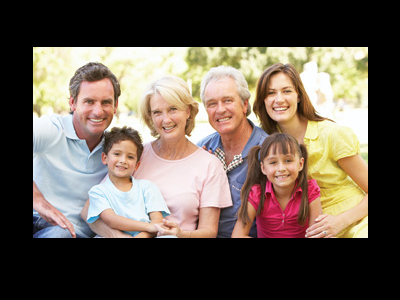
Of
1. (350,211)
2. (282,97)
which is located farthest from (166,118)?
(350,211)

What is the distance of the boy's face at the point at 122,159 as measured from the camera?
3.73 meters

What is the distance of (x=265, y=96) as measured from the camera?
4.04 meters

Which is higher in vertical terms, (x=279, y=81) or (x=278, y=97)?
(x=279, y=81)

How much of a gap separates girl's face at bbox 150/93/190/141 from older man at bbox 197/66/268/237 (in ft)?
1.15

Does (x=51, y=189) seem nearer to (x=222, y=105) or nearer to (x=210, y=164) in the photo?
(x=210, y=164)

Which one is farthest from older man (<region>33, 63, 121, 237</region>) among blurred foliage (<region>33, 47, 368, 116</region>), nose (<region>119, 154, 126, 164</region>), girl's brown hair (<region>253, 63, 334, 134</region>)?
blurred foliage (<region>33, 47, 368, 116</region>)

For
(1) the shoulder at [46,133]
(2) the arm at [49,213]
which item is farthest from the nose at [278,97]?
(2) the arm at [49,213]

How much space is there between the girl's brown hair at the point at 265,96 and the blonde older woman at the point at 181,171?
597mm

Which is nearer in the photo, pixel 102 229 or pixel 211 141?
pixel 102 229

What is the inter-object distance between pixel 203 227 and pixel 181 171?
511 mm

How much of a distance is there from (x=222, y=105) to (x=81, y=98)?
1206 mm

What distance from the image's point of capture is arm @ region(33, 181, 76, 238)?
146 inches

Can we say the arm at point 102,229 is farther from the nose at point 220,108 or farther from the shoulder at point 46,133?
the nose at point 220,108

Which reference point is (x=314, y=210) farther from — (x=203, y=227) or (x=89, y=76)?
(x=89, y=76)
